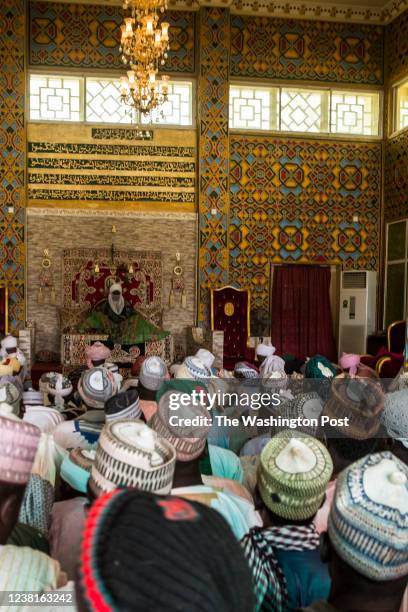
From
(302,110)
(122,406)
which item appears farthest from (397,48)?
(122,406)

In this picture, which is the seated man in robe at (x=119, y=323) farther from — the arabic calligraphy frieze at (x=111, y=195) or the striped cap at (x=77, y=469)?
the striped cap at (x=77, y=469)

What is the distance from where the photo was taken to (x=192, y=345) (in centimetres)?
906

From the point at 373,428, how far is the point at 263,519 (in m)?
0.72

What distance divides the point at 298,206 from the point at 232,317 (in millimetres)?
2350

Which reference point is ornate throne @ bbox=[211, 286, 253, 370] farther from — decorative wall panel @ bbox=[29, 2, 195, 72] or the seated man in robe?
decorative wall panel @ bbox=[29, 2, 195, 72]

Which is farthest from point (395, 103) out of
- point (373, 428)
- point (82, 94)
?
point (373, 428)

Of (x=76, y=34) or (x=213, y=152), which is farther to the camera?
(x=213, y=152)

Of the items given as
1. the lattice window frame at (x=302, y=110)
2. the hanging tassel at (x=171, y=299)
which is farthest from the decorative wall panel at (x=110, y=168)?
the lattice window frame at (x=302, y=110)

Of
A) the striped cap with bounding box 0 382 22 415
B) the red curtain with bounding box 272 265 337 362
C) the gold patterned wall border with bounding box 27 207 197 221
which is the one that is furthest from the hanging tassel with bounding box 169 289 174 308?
the striped cap with bounding box 0 382 22 415

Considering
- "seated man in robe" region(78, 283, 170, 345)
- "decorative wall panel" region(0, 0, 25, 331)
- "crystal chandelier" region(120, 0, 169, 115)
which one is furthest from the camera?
"decorative wall panel" region(0, 0, 25, 331)

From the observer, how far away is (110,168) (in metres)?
9.51

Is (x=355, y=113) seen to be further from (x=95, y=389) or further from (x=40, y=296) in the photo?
(x=95, y=389)

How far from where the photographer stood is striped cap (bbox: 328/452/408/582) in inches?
44.5

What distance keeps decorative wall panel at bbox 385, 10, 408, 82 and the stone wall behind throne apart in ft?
14.1
